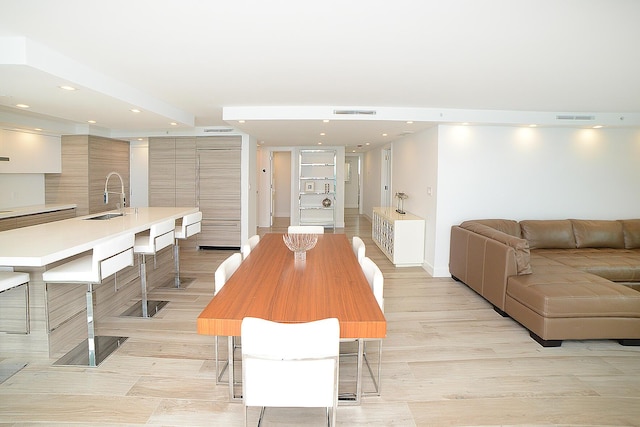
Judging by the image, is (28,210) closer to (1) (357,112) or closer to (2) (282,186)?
(1) (357,112)

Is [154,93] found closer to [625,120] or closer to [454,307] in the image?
[454,307]

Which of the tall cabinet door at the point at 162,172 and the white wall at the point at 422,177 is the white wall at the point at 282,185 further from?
the white wall at the point at 422,177

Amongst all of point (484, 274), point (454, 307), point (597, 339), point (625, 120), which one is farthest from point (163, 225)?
point (625, 120)

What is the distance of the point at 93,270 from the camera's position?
2709mm

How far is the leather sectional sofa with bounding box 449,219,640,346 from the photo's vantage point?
316 cm

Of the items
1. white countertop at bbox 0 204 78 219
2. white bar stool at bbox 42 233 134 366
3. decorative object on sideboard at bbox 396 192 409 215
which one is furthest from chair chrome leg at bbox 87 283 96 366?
decorative object on sideboard at bbox 396 192 409 215

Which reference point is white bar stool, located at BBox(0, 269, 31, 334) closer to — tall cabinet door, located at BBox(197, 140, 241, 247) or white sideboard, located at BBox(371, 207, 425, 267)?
tall cabinet door, located at BBox(197, 140, 241, 247)

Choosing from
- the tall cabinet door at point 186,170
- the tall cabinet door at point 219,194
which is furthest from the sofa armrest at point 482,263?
the tall cabinet door at point 186,170

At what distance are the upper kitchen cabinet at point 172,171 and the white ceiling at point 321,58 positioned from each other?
2.10 meters

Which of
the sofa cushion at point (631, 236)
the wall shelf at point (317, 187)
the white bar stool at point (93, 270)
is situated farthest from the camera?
the wall shelf at point (317, 187)

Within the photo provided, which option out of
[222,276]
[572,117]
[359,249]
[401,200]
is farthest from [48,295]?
[572,117]

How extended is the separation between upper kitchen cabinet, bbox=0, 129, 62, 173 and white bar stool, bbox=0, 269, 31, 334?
3524 mm

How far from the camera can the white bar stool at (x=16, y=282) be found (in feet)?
8.32

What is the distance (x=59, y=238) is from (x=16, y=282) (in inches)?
18.7
